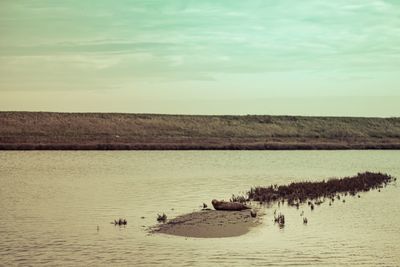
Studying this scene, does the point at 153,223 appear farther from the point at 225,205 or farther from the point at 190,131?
the point at 190,131

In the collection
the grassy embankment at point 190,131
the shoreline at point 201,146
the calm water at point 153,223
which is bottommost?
the calm water at point 153,223

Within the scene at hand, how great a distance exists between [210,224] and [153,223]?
1969 millimetres

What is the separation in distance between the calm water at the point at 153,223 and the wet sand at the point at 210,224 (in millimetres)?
587

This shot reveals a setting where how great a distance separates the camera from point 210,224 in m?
23.1

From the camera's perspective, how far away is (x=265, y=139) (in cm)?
10856

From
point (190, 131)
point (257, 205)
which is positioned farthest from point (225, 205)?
point (190, 131)

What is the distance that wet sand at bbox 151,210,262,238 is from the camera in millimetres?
21686

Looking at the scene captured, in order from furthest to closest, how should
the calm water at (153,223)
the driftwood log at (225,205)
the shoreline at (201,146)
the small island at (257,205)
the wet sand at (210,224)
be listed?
the shoreline at (201,146) → the driftwood log at (225,205) → the small island at (257,205) → the wet sand at (210,224) → the calm water at (153,223)

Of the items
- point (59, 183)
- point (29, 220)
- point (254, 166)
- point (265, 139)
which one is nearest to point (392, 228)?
point (29, 220)

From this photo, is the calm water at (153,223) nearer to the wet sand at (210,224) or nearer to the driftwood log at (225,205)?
the wet sand at (210,224)

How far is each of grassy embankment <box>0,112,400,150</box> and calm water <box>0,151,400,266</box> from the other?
48.9 metres

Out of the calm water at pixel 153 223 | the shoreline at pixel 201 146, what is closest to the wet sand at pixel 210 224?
Answer: the calm water at pixel 153 223

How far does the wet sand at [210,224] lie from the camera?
2169 cm

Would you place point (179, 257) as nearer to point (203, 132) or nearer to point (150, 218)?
point (150, 218)
